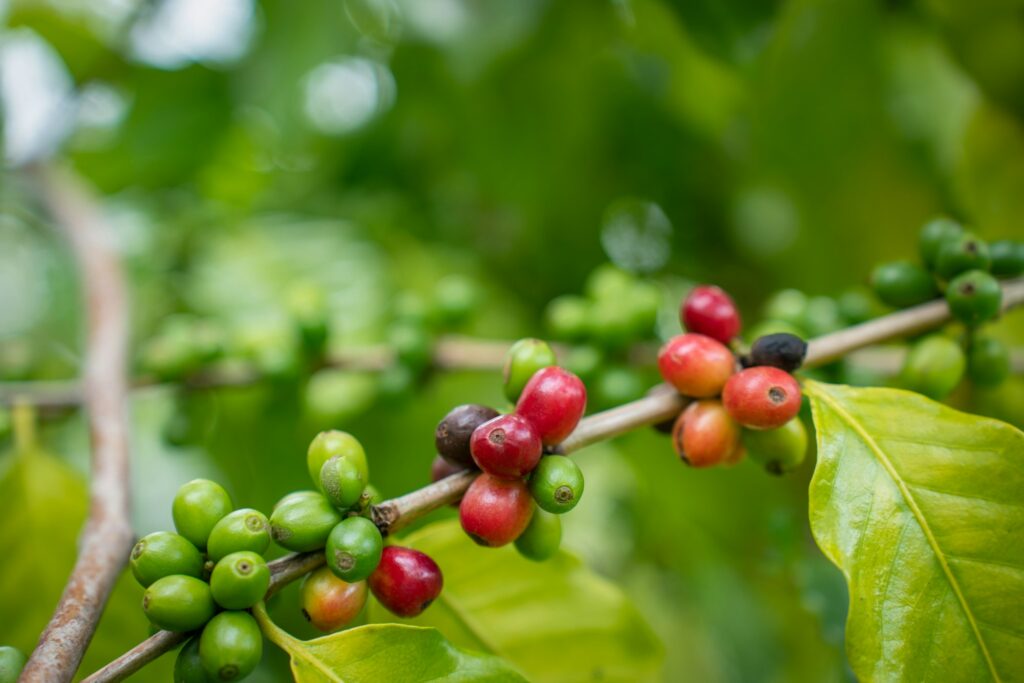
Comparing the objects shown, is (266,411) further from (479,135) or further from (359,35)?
(359,35)

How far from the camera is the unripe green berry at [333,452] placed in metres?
0.91

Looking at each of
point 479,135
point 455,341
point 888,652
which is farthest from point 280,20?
point 888,652

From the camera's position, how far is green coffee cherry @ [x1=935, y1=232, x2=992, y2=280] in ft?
3.59

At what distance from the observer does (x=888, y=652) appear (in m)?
0.85

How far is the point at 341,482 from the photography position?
865mm

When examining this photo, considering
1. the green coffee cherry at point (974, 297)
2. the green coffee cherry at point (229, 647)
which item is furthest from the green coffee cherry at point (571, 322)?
the green coffee cherry at point (229, 647)

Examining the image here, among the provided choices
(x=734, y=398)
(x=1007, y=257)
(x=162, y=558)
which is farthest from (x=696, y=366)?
(x=162, y=558)

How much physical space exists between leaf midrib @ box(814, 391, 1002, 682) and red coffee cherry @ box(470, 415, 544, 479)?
39 centimetres

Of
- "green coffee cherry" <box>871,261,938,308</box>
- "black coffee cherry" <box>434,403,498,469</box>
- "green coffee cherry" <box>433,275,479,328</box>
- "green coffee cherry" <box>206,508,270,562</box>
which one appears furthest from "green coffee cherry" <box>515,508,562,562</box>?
"green coffee cherry" <box>433,275,479,328</box>

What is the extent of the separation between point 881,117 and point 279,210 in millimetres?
2125

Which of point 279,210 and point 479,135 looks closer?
point 479,135

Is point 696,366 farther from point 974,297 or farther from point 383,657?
point 383,657

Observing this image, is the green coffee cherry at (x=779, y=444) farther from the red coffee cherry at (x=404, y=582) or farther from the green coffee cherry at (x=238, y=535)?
the green coffee cherry at (x=238, y=535)

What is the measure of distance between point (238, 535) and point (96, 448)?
0.59 metres
